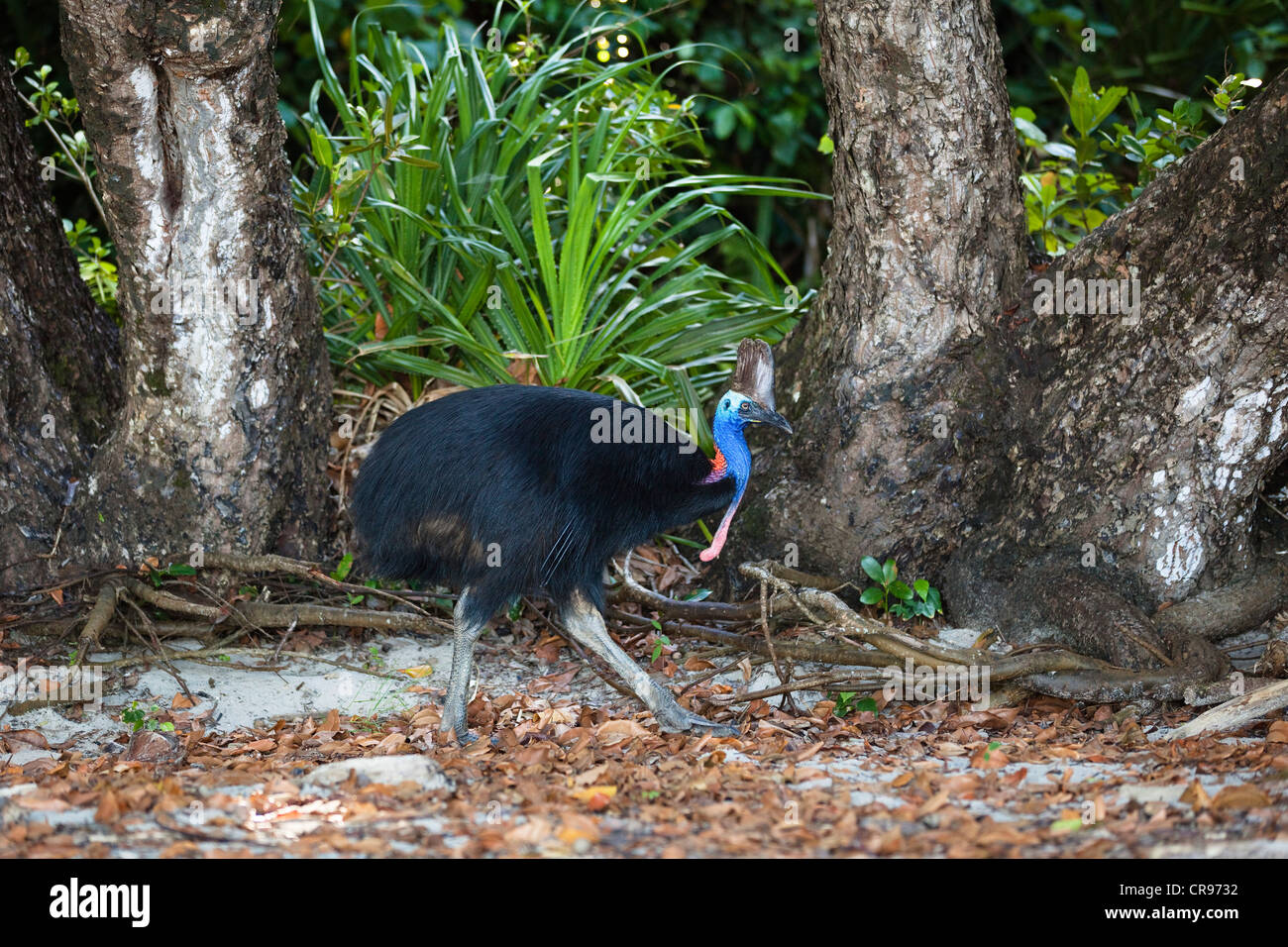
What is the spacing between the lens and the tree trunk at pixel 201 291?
12.1ft

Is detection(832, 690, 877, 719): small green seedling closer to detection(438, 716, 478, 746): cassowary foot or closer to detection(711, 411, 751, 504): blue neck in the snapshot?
detection(711, 411, 751, 504): blue neck

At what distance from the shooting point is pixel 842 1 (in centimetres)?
388

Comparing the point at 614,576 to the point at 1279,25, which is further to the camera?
the point at 1279,25

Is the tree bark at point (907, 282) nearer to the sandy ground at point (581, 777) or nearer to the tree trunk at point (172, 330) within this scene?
the sandy ground at point (581, 777)

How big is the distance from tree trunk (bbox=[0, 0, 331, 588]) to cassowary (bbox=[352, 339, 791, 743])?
0.66 metres

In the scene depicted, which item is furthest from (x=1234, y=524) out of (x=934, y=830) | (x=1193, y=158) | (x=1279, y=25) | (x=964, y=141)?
(x=1279, y=25)

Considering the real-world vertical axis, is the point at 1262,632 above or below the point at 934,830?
above

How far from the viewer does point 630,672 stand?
3.71 metres

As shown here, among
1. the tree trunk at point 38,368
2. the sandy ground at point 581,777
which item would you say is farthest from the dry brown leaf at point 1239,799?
the tree trunk at point 38,368

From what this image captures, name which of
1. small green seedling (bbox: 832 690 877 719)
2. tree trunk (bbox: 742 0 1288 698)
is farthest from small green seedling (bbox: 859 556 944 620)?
small green seedling (bbox: 832 690 877 719)

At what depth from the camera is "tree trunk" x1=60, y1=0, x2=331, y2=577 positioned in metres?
3.69

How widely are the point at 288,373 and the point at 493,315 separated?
939mm

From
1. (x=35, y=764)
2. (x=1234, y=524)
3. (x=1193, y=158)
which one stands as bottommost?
(x=35, y=764)

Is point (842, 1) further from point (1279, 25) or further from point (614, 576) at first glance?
point (1279, 25)
